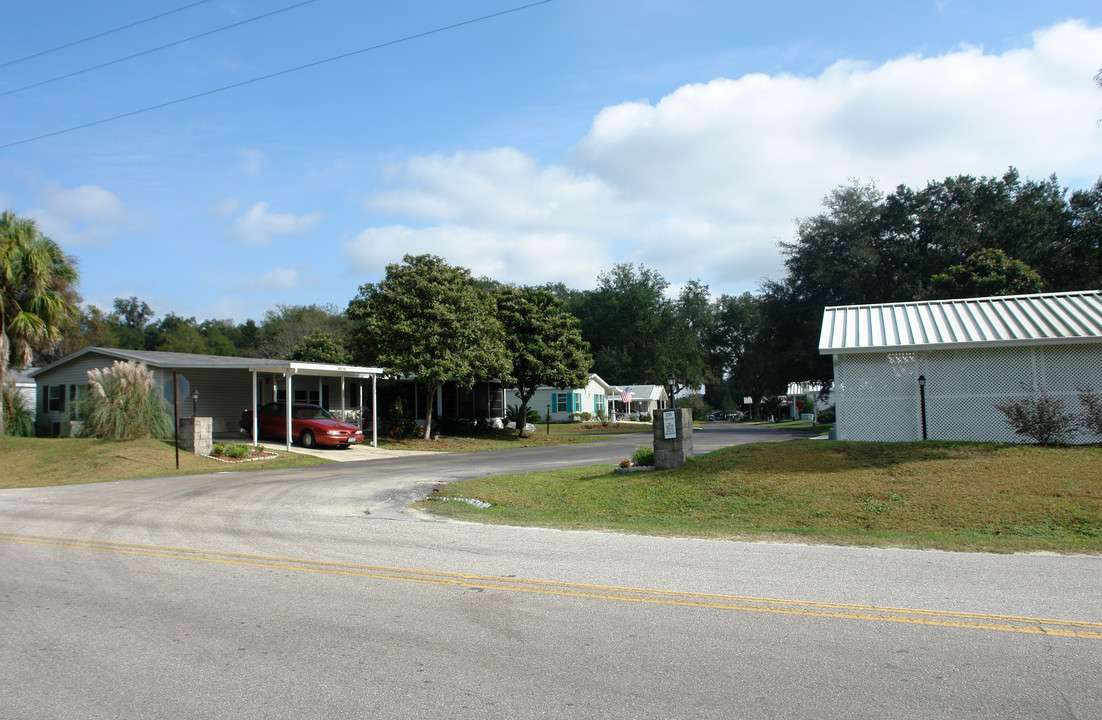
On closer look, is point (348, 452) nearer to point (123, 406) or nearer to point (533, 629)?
point (123, 406)

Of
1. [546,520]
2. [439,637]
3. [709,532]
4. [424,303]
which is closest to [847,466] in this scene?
[709,532]

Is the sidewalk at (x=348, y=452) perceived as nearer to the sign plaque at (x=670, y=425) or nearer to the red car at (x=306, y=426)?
the red car at (x=306, y=426)

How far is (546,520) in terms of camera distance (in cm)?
1102

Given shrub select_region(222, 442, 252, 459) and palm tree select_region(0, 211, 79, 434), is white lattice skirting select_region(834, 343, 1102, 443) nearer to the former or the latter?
shrub select_region(222, 442, 252, 459)

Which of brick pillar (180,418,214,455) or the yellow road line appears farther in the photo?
brick pillar (180,418,214,455)

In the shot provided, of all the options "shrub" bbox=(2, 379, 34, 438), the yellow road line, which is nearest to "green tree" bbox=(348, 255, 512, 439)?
"shrub" bbox=(2, 379, 34, 438)

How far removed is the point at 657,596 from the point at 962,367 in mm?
13211

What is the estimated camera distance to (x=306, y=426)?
84.2 feet

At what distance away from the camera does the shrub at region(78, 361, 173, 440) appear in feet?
70.7

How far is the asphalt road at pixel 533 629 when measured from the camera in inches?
160

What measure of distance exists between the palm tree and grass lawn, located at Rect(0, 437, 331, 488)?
3771 mm

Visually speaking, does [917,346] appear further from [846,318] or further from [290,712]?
[290,712]

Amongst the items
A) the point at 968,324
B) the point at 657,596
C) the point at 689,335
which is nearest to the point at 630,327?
the point at 689,335

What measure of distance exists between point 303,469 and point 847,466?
13717mm
